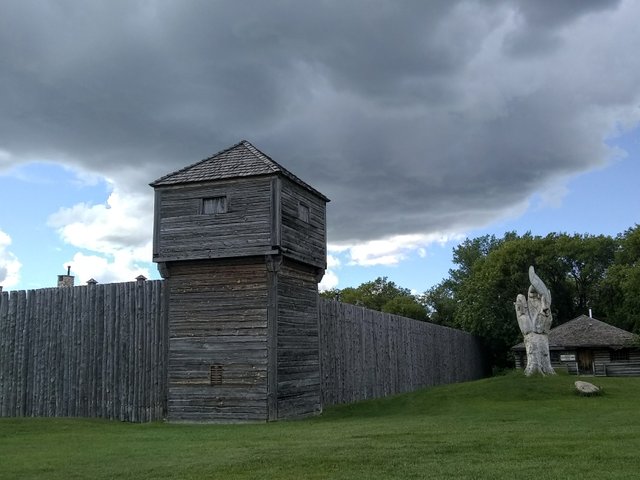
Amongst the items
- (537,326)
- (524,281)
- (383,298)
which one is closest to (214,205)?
(537,326)

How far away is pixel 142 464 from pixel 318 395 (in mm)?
10039

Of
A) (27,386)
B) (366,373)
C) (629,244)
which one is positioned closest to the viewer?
(27,386)

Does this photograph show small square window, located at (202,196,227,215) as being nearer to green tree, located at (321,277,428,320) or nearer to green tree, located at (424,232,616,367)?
green tree, located at (424,232,616,367)

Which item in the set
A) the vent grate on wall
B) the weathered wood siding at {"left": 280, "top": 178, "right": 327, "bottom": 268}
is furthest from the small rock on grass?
the vent grate on wall

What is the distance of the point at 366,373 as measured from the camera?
953 inches

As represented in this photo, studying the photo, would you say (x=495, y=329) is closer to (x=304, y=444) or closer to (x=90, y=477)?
(x=304, y=444)

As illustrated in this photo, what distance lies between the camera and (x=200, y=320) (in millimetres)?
17234

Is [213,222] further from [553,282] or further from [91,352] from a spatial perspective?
[553,282]

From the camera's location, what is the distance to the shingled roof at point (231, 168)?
57.1ft

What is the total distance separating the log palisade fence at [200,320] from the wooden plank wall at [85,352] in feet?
0.09

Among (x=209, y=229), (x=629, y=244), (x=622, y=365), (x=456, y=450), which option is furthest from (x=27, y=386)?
(x=629, y=244)

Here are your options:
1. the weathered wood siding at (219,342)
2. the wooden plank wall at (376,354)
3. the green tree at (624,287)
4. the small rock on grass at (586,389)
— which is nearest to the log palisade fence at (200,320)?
the weathered wood siding at (219,342)

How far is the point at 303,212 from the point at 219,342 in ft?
13.6

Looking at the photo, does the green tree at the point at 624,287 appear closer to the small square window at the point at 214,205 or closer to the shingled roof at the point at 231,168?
the shingled roof at the point at 231,168
